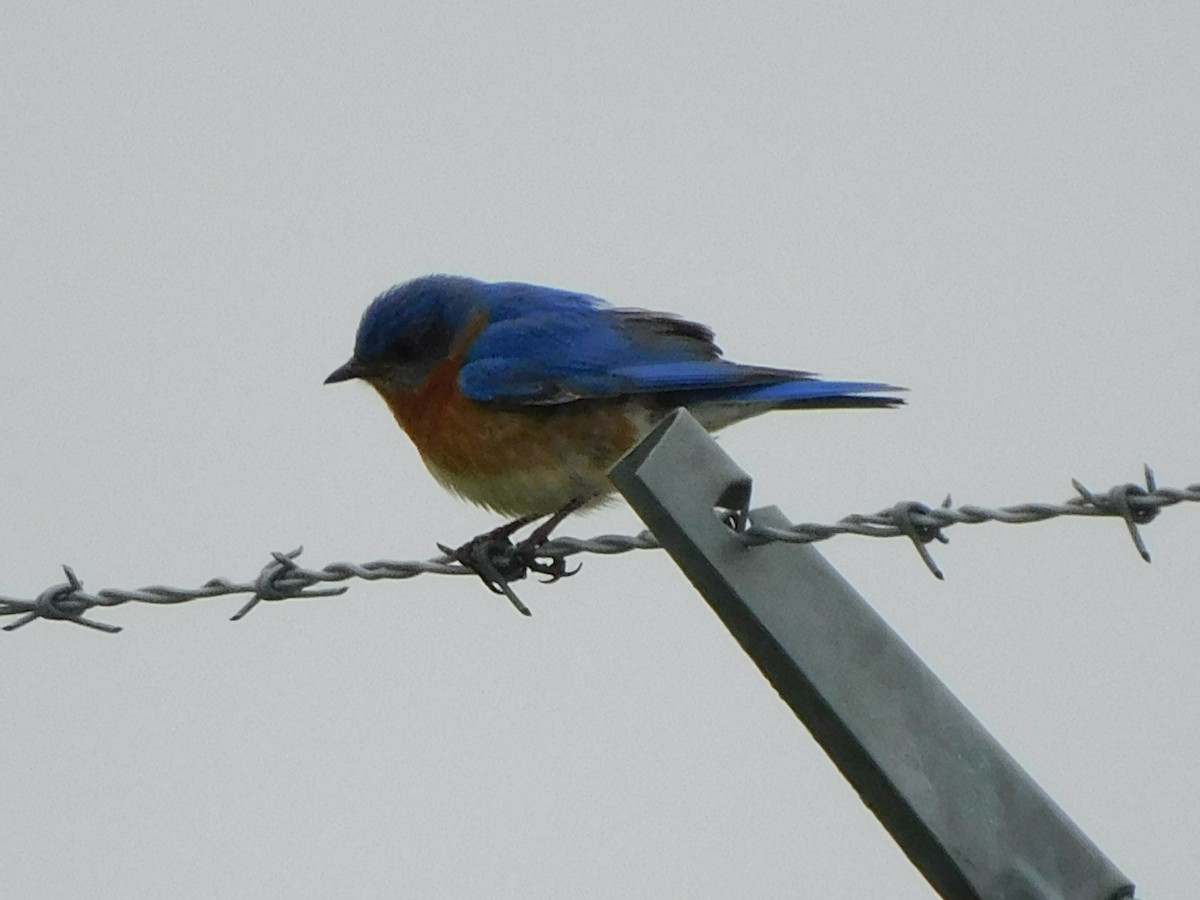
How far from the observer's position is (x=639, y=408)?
633 cm

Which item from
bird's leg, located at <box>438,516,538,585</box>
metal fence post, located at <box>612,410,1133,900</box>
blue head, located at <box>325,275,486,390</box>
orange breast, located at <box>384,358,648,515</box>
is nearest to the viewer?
metal fence post, located at <box>612,410,1133,900</box>

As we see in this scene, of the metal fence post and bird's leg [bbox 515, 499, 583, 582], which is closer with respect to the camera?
the metal fence post

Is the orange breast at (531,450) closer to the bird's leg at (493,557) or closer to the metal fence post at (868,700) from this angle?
the bird's leg at (493,557)

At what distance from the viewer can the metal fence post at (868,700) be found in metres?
3.06

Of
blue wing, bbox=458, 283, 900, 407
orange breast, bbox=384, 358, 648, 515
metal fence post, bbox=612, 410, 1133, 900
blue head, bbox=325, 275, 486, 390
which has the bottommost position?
metal fence post, bbox=612, 410, 1133, 900

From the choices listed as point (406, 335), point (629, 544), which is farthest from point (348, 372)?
point (629, 544)

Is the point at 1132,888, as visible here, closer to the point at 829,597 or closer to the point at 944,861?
the point at 944,861

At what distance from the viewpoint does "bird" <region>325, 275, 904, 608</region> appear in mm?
6055

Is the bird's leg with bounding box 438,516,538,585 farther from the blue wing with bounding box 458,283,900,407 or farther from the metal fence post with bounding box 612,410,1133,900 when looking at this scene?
the metal fence post with bounding box 612,410,1133,900

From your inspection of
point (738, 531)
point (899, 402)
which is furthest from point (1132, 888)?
point (899, 402)

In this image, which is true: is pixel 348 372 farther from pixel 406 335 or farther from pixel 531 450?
pixel 531 450

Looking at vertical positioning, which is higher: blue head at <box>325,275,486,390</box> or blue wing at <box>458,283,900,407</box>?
blue head at <box>325,275,486,390</box>

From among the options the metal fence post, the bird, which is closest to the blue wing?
the bird

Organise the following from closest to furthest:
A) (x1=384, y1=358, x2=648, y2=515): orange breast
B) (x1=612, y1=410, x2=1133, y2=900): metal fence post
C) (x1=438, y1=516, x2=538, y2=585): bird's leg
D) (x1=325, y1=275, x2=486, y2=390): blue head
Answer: (x1=612, y1=410, x2=1133, y2=900): metal fence post
(x1=438, y1=516, x2=538, y2=585): bird's leg
(x1=384, y1=358, x2=648, y2=515): orange breast
(x1=325, y1=275, x2=486, y2=390): blue head
